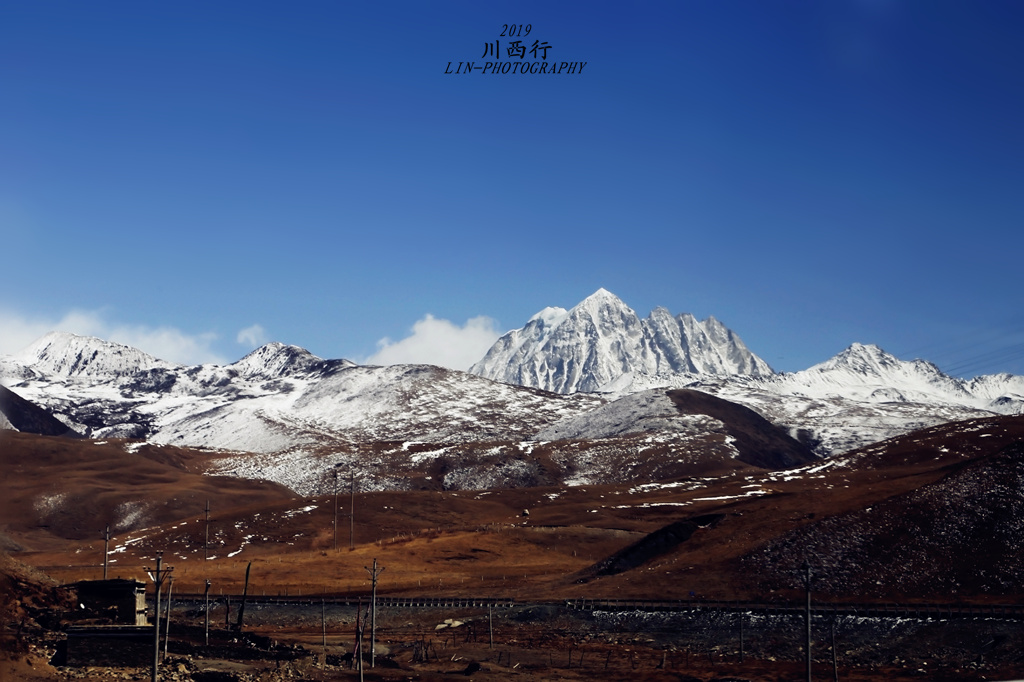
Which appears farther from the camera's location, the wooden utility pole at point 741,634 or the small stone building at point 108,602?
the wooden utility pole at point 741,634

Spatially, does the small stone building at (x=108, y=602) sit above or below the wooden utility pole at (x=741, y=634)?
above

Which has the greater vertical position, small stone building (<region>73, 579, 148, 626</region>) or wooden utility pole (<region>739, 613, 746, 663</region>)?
small stone building (<region>73, 579, 148, 626</region>)

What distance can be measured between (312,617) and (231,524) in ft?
282

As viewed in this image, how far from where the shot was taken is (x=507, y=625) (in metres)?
103

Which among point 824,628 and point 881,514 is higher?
point 881,514

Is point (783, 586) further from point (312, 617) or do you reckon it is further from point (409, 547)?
point (409, 547)

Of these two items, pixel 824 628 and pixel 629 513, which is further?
pixel 629 513

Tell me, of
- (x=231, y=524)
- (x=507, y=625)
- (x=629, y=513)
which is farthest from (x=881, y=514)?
(x=231, y=524)

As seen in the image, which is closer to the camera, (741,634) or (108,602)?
(108,602)

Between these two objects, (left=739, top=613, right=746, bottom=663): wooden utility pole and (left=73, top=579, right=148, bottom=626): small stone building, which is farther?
(left=739, top=613, right=746, bottom=663): wooden utility pole

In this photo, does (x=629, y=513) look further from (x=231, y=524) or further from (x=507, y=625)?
(x=507, y=625)

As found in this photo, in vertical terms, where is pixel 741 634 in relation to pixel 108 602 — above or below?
below

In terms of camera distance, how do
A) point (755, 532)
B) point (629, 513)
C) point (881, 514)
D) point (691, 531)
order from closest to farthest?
point (881, 514), point (755, 532), point (691, 531), point (629, 513)

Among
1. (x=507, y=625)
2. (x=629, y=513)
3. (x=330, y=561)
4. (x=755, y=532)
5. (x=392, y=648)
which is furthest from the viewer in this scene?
(x=629, y=513)
